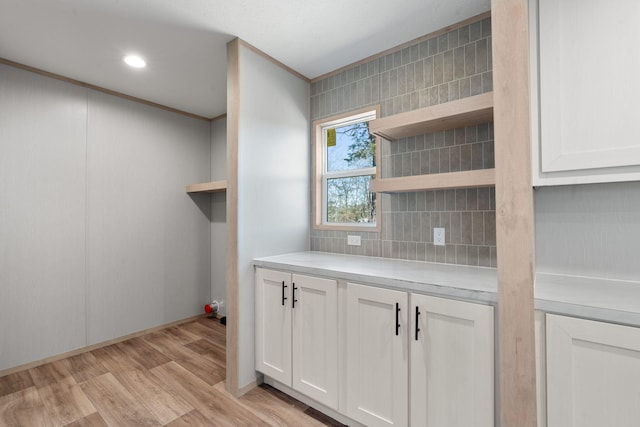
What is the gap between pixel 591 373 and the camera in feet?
3.35

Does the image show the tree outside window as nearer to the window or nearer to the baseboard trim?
the window

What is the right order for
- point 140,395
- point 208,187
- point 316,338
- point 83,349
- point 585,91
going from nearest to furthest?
point 585,91, point 316,338, point 140,395, point 83,349, point 208,187

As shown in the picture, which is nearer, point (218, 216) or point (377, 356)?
point (377, 356)

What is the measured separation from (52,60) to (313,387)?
3106 mm

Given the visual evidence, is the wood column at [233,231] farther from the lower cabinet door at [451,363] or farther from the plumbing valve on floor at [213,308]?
the plumbing valve on floor at [213,308]

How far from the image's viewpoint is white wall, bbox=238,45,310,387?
210cm

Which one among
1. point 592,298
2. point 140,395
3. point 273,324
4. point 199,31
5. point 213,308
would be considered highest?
point 199,31

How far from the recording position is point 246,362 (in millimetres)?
2105

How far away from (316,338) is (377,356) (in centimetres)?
42

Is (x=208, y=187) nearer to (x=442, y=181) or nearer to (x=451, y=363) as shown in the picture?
(x=442, y=181)

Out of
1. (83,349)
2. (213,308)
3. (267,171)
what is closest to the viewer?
(267,171)

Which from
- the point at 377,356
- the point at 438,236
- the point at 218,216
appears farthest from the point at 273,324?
the point at 218,216

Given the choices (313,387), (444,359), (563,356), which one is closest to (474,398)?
(444,359)

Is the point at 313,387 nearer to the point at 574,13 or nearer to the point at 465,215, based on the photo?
the point at 465,215
